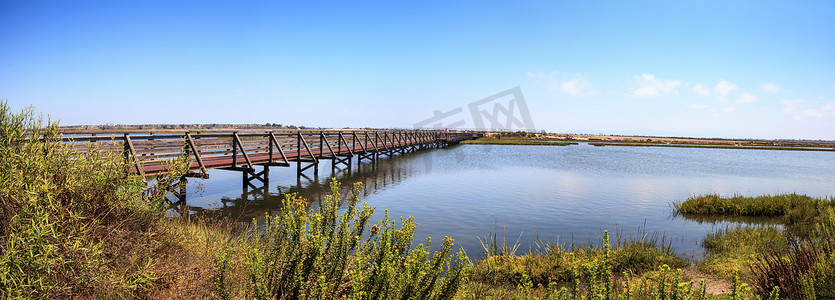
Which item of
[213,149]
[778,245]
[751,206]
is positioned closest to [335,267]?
[778,245]

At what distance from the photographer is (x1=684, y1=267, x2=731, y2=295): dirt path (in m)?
6.27

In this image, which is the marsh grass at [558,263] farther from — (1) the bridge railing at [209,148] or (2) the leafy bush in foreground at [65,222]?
(1) the bridge railing at [209,148]

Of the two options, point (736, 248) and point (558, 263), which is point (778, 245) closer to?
point (736, 248)

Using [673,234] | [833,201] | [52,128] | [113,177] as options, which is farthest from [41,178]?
[833,201]

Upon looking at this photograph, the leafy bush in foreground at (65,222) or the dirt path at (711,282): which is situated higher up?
the leafy bush in foreground at (65,222)

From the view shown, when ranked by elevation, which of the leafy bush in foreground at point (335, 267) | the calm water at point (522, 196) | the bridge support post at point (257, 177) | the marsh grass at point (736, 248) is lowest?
the calm water at point (522, 196)

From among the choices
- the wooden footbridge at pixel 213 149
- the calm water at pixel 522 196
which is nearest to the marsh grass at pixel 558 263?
the calm water at pixel 522 196

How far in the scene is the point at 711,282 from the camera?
22.2ft

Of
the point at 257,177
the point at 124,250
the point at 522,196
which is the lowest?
the point at 522,196

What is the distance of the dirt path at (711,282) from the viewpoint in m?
6.27

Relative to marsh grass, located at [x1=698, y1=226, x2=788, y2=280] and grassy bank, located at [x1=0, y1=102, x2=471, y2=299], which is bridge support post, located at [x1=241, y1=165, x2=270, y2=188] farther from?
marsh grass, located at [x1=698, y1=226, x2=788, y2=280]

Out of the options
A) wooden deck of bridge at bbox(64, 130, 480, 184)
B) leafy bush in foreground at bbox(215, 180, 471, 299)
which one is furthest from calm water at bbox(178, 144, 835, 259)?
leafy bush in foreground at bbox(215, 180, 471, 299)

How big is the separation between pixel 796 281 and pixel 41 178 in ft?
24.3

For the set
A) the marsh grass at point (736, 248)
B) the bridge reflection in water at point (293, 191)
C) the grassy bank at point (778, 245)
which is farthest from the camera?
the bridge reflection in water at point (293, 191)
